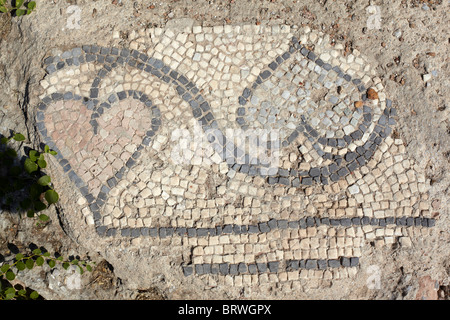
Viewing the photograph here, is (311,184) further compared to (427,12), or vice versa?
(427,12)

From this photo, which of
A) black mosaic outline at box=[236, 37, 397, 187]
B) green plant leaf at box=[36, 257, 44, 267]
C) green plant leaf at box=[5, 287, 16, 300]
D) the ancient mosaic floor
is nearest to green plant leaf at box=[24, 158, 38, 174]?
the ancient mosaic floor

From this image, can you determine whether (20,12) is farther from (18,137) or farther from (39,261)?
(39,261)

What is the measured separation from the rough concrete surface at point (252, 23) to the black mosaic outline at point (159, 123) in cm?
11

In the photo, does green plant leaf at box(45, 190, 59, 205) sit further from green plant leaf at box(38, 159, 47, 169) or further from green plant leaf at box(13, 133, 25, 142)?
green plant leaf at box(13, 133, 25, 142)

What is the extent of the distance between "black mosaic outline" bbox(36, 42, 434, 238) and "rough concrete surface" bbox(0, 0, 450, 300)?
114 millimetres

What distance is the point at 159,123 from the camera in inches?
185

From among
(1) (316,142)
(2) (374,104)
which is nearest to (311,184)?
(1) (316,142)

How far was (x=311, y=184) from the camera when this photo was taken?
464cm

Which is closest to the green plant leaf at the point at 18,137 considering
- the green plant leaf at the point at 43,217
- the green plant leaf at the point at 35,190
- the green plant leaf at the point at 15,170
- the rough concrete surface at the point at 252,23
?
the rough concrete surface at the point at 252,23

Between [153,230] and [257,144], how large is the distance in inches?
58.3

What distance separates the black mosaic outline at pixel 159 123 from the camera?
14.7 feet

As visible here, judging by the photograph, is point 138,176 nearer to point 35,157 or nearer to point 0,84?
point 35,157

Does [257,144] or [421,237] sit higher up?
[257,144]

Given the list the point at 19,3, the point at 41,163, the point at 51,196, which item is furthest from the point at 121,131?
the point at 19,3
